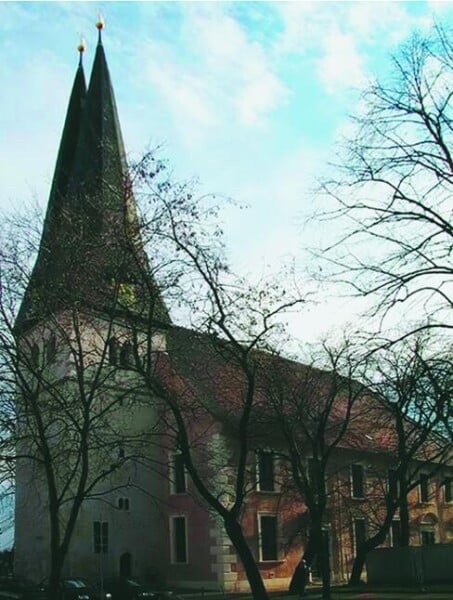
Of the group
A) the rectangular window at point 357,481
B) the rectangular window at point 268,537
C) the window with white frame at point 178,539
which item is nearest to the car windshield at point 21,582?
the window with white frame at point 178,539

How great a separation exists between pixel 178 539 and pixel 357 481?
12.9m

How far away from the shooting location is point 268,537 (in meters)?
46.1

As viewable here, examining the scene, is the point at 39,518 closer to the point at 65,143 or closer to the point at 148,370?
the point at 65,143

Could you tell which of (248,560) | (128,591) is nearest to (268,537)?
(128,591)

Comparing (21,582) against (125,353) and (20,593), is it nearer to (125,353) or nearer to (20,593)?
(20,593)

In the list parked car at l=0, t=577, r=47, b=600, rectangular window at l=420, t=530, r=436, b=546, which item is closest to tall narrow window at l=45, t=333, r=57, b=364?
parked car at l=0, t=577, r=47, b=600

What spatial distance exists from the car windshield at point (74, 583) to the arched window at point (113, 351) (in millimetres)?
13739

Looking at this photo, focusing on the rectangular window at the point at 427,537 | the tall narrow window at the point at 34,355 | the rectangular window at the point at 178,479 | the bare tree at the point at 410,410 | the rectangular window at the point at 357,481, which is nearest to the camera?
the bare tree at the point at 410,410

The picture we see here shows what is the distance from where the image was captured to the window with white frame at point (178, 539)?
4609 centimetres

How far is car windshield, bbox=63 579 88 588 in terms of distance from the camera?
3559 centimetres

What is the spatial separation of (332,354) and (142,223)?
13.1 m

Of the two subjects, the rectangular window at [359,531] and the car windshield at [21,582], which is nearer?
the car windshield at [21,582]

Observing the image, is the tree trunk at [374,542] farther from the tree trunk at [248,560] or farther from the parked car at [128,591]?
the tree trunk at [248,560]

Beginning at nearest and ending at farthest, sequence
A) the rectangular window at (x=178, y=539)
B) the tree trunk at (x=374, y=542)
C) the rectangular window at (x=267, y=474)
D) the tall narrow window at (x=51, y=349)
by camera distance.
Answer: the tall narrow window at (x=51, y=349)
the tree trunk at (x=374, y=542)
the rectangular window at (x=267, y=474)
the rectangular window at (x=178, y=539)
